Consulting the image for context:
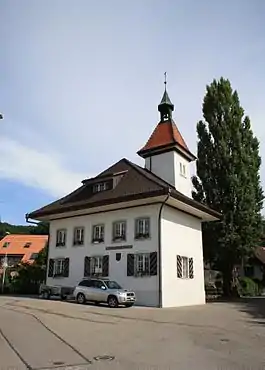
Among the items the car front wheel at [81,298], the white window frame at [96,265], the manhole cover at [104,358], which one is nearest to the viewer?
the manhole cover at [104,358]

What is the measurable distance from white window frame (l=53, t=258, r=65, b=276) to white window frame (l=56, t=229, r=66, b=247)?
1.14 m

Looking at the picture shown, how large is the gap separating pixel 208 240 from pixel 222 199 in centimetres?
367

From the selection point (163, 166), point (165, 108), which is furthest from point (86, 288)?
point (165, 108)

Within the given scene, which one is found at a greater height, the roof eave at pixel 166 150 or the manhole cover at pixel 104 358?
the roof eave at pixel 166 150

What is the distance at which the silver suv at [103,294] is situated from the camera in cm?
2211

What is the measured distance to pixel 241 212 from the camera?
111 feet

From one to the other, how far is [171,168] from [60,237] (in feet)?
33.4

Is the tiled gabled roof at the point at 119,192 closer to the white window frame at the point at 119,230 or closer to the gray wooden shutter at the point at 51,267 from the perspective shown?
the white window frame at the point at 119,230

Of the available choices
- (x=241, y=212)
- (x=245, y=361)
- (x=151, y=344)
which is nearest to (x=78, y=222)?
(x=241, y=212)

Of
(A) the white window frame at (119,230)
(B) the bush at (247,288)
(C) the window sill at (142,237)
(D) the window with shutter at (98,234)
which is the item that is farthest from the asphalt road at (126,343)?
(B) the bush at (247,288)

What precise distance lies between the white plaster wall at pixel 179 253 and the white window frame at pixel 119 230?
9.54 ft

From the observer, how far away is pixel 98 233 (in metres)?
28.6

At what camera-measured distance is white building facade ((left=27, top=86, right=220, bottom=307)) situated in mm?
25266

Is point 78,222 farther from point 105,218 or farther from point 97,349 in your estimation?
point 97,349
